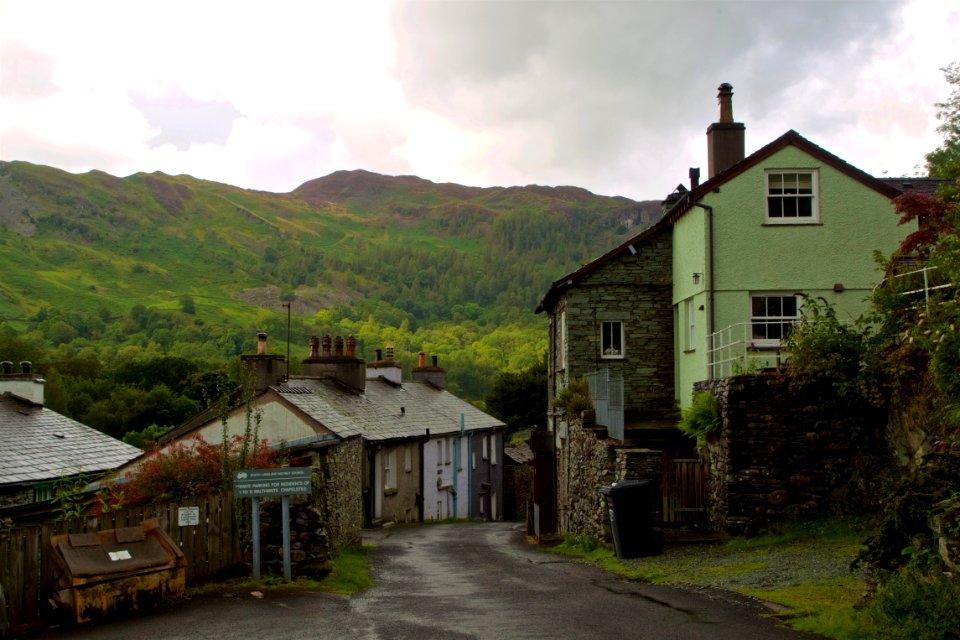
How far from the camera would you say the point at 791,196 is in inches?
914

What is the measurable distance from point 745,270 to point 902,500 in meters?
13.6

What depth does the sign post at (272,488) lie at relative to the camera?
13.5m

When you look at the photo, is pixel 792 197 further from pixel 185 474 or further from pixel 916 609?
pixel 916 609

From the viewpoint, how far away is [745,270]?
23.0 meters

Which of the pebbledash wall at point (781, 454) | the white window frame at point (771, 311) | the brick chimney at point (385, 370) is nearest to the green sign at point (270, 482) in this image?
the pebbledash wall at point (781, 454)

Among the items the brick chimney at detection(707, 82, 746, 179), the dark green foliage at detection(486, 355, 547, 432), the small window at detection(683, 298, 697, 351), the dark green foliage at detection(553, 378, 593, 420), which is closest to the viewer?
the small window at detection(683, 298, 697, 351)

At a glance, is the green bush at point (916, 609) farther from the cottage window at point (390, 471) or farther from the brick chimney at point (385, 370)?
the brick chimney at point (385, 370)

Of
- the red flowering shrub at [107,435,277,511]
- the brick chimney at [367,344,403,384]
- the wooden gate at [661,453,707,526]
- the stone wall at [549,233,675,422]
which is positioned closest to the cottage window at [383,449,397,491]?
the stone wall at [549,233,675,422]

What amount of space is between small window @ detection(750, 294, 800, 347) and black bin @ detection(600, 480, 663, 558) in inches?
263

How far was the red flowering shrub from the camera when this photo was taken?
14.4 metres

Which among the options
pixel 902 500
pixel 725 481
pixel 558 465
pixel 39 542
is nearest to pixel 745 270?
pixel 725 481

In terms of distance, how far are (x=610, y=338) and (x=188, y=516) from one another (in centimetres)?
1567

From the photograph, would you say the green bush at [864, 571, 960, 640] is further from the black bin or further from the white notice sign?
the black bin

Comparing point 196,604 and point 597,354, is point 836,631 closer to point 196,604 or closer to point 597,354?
point 196,604
